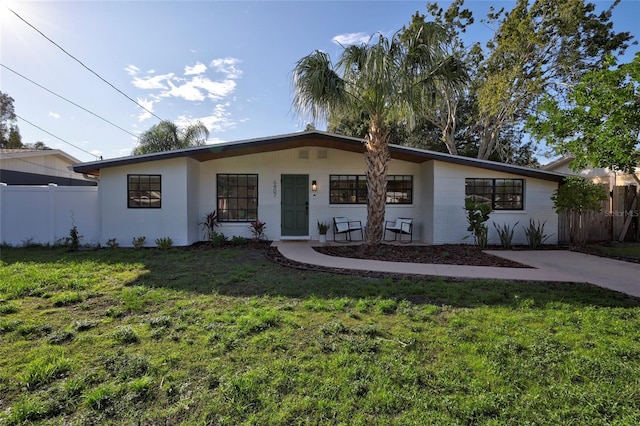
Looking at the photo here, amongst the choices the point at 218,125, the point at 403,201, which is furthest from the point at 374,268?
the point at 218,125

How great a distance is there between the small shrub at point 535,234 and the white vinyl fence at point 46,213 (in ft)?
43.5

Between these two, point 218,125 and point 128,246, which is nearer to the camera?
point 128,246

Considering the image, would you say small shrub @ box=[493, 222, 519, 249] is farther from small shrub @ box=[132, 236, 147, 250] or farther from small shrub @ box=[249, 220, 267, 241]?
small shrub @ box=[132, 236, 147, 250]

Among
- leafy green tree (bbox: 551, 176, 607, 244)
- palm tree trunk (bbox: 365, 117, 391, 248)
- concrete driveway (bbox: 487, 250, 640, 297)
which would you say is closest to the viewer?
concrete driveway (bbox: 487, 250, 640, 297)

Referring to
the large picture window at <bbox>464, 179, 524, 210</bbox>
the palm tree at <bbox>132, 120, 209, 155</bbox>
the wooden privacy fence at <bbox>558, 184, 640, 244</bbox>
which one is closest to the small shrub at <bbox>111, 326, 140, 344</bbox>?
the large picture window at <bbox>464, 179, 524, 210</bbox>

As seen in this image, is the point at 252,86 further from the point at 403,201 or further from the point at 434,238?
the point at 434,238

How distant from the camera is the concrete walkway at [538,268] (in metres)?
5.59

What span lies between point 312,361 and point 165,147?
70.2 ft

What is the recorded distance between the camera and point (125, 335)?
314 cm

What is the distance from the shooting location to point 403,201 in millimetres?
10984

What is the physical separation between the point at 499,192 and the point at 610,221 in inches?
161

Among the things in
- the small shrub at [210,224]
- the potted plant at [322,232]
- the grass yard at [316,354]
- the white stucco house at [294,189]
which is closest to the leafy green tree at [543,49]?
the white stucco house at [294,189]

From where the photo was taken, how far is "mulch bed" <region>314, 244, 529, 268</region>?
7.07 m

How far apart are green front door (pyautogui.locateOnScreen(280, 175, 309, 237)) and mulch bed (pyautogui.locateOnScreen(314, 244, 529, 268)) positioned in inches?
82.9
